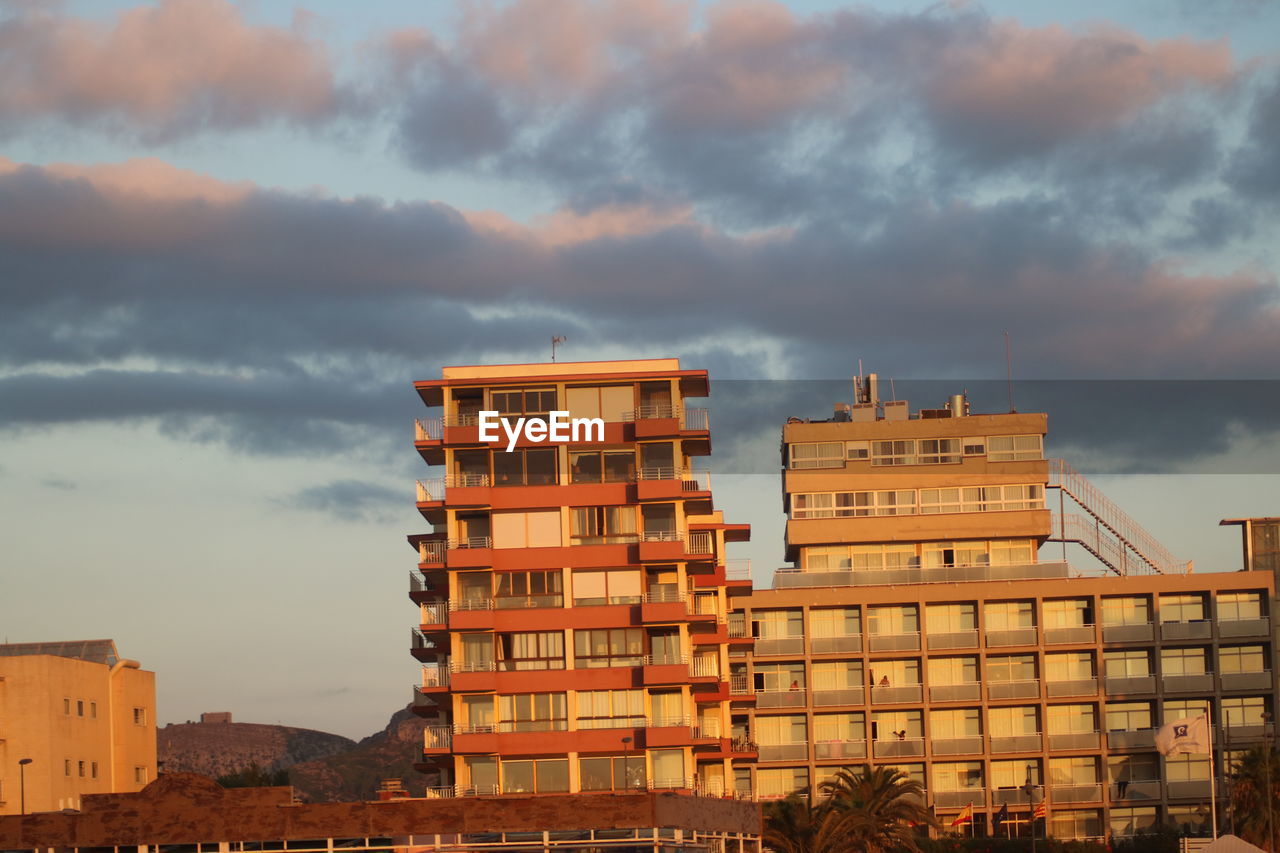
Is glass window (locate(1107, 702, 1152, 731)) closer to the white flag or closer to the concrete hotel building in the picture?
the concrete hotel building

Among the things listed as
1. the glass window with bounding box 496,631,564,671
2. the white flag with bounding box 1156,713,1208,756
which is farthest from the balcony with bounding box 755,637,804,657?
Result: the white flag with bounding box 1156,713,1208,756

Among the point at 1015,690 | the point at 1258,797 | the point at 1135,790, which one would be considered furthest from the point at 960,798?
the point at 1258,797

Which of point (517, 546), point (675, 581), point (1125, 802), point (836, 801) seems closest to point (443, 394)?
point (517, 546)

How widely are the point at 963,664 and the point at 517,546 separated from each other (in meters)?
48.7

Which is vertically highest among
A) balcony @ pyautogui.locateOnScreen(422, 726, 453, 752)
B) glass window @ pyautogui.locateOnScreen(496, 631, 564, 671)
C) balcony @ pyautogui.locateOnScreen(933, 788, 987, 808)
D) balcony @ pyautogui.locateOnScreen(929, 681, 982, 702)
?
glass window @ pyautogui.locateOnScreen(496, 631, 564, 671)

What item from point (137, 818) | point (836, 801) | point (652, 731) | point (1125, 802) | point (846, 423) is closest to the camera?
point (137, 818)

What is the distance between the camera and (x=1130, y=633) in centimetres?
13725

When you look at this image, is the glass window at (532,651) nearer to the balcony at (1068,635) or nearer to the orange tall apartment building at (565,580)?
the orange tall apartment building at (565,580)

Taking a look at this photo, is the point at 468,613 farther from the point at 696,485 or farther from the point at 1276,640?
the point at 1276,640

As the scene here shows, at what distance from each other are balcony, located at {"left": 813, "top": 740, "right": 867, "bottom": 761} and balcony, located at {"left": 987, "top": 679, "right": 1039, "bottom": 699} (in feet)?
31.6

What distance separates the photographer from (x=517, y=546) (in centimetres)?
10156

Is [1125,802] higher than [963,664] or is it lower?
lower

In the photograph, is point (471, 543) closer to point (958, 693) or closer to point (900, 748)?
point (900, 748)

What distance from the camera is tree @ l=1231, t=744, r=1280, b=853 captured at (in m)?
115
